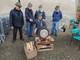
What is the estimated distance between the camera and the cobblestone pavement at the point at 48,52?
7.37 metres

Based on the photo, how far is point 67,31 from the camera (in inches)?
440

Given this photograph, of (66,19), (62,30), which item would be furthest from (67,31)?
(66,19)

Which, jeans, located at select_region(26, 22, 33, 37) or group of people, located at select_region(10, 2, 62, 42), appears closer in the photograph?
Result: group of people, located at select_region(10, 2, 62, 42)

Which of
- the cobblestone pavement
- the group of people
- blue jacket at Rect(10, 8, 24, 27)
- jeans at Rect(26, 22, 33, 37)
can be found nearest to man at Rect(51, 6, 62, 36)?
the group of people

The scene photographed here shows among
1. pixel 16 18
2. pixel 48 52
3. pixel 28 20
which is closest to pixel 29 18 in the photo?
pixel 28 20

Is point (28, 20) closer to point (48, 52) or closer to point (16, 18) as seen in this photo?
point (16, 18)

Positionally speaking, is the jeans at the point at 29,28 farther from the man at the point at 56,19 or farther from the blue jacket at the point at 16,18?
the man at the point at 56,19

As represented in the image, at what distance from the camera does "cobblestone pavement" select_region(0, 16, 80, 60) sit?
24.2 feet

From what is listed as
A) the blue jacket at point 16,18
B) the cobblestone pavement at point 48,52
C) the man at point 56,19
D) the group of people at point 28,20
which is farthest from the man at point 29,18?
the man at point 56,19

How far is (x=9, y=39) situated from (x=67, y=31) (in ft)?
10.1

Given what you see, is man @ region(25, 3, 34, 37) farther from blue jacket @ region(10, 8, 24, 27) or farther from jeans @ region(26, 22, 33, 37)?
blue jacket @ region(10, 8, 24, 27)

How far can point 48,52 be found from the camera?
25.8ft

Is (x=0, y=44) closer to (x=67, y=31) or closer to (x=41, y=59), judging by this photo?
(x=41, y=59)

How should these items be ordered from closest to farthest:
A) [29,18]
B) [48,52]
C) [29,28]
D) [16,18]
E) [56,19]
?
[48,52] < [16,18] < [29,18] < [29,28] < [56,19]
